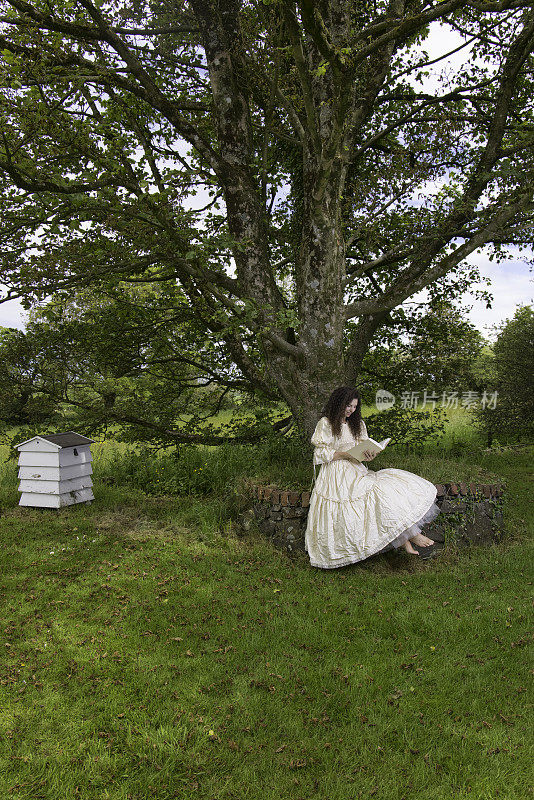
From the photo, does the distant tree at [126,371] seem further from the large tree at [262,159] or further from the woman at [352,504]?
the woman at [352,504]

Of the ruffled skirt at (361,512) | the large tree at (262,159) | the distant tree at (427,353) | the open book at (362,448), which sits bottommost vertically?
the ruffled skirt at (361,512)

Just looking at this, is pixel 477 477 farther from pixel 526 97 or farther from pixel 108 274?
pixel 526 97

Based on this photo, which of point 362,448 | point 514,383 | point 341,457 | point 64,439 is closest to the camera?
point 362,448

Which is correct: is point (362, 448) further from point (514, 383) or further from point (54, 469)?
point (514, 383)

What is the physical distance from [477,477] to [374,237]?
4054mm

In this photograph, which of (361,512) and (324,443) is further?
(324,443)

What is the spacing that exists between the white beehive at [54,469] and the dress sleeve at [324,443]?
171 inches

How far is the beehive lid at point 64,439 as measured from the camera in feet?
27.7

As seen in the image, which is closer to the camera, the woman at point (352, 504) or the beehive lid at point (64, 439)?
the woman at point (352, 504)

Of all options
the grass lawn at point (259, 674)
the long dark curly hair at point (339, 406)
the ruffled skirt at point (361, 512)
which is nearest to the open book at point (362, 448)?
the ruffled skirt at point (361, 512)

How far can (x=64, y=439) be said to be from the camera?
873 centimetres

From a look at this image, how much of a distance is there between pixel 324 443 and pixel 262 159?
4.74 metres

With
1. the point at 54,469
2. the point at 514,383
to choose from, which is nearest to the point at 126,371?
the point at 54,469

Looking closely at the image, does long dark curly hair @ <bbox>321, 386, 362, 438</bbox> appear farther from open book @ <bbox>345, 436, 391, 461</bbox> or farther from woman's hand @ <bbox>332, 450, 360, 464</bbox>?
open book @ <bbox>345, 436, 391, 461</bbox>
